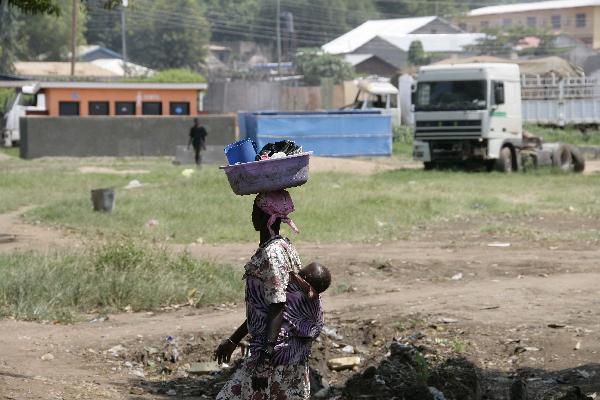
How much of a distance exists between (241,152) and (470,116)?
23789 mm

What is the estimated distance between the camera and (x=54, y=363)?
9.07 metres

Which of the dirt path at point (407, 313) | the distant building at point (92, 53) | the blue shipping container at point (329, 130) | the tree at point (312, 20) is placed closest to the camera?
the dirt path at point (407, 313)

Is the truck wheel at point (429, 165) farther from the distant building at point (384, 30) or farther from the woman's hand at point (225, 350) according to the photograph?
the distant building at point (384, 30)

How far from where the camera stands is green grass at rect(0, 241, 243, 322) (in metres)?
11.1

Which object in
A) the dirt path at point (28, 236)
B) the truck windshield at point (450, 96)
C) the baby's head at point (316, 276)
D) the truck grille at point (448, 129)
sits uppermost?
the truck windshield at point (450, 96)

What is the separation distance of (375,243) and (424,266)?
260 cm

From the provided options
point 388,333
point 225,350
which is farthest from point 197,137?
point 225,350

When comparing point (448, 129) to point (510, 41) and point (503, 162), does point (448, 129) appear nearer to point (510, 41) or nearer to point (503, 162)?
point (503, 162)

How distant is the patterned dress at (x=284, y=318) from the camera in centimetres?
571

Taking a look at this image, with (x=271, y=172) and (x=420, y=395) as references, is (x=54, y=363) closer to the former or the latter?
(x=420, y=395)

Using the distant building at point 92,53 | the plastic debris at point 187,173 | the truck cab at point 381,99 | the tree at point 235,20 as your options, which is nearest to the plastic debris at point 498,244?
the plastic debris at point 187,173

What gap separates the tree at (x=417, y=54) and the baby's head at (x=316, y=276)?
87943 mm

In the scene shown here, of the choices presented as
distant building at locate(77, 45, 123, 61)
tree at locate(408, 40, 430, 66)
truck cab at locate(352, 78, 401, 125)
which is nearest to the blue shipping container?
truck cab at locate(352, 78, 401, 125)

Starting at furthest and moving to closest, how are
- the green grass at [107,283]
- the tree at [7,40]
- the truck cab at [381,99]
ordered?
1. the tree at [7,40]
2. the truck cab at [381,99]
3. the green grass at [107,283]
